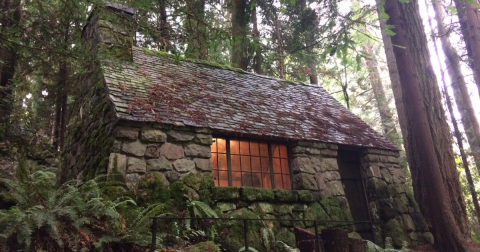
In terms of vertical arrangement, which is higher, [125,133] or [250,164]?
[125,133]

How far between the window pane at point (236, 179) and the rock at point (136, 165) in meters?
1.75

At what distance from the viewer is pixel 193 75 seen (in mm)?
7988

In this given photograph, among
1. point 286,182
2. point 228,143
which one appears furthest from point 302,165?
point 228,143

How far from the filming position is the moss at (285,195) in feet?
20.0

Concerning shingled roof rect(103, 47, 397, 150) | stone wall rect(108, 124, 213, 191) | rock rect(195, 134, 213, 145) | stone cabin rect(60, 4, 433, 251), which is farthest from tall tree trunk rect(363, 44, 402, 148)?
stone wall rect(108, 124, 213, 191)

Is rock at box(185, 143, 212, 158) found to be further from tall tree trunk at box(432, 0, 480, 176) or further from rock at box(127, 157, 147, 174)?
tall tree trunk at box(432, 0, 480, 176)

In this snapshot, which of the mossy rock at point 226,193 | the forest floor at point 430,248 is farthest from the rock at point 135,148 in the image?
the forest floor at point 430,248

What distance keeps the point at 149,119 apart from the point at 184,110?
907 mm

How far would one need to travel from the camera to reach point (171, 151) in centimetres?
541

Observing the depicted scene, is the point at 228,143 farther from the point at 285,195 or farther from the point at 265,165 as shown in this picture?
the point at 285,195

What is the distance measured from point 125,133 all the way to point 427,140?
5262 millimetres

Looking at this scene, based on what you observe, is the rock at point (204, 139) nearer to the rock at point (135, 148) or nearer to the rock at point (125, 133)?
the rock at point (135, 148)

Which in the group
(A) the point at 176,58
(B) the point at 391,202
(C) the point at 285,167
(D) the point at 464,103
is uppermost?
(D) the point at 464,103

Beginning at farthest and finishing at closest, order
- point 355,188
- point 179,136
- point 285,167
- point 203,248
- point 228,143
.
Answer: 1. point 355,188
2. point 285,167
3. point 228,143
4. point 179,136
5. point 203,248
